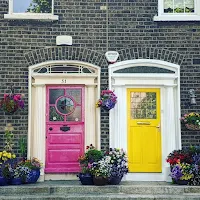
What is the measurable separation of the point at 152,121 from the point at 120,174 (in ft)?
5.45

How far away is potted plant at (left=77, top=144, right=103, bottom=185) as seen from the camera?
7.93m

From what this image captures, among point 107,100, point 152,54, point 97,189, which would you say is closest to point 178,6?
point 152,54

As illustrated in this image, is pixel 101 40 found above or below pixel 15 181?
above

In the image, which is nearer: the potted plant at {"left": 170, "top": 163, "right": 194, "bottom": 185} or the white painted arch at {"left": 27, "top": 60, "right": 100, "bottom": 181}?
the potted plant at {"left": 170, "top": 163, "right": 194, "bottom": 185}

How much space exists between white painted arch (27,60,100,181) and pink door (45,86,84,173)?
0.40 feet

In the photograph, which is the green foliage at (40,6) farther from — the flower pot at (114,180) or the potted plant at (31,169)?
the flower pot at (114,180)

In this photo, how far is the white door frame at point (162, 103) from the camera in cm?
880

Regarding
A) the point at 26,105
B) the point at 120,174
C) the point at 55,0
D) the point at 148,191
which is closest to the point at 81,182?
the point at 120,174

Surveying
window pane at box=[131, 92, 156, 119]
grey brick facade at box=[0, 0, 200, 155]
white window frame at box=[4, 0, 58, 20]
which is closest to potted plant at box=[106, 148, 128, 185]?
grey brick facade at box=[0, 0, 200, 155]

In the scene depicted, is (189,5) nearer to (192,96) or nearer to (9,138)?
(192,96)

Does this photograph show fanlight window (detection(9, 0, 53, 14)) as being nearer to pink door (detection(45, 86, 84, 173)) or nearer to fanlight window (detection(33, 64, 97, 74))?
fanlight window (detection(33, 64, 97, 74))

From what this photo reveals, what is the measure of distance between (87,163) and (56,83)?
2034 mm

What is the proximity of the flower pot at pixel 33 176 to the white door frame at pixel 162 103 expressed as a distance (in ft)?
5.93

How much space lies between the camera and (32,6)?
9133mm
